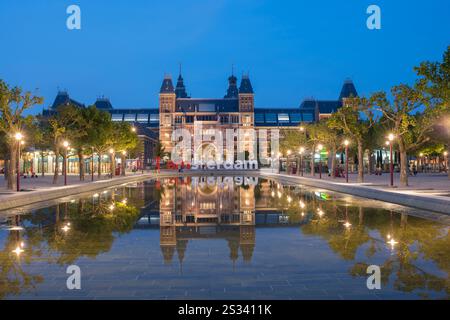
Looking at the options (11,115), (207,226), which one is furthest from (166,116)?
(207,226)

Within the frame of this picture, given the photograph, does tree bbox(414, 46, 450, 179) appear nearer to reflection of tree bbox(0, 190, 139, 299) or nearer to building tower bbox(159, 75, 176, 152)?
reflection of tree bbox(0, 190, 139, 299)

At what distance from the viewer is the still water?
274 inches

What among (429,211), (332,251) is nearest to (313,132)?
(429,211)

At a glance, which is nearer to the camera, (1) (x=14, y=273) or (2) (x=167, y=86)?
(1) (x=14, y=273)

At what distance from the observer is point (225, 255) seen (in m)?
9.57

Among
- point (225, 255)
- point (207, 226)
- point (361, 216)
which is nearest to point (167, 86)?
point (361, 216)

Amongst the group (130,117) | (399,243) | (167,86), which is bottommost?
(399,243)

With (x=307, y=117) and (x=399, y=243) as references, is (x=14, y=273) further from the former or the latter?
(x=307, y=117)

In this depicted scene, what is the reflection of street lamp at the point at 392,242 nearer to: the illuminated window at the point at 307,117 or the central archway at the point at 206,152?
the central archway at the point at 206,152

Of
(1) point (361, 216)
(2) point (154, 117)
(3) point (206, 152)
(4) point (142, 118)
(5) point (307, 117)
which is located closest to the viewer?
(1) point (361, 216)

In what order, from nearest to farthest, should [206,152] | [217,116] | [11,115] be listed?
[11,115] → [206,152] → [217,116]

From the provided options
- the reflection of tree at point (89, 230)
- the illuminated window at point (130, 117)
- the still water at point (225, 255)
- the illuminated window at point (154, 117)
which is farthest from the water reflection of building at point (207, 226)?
the illuminated window at point (154, 117)

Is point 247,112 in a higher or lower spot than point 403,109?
higher

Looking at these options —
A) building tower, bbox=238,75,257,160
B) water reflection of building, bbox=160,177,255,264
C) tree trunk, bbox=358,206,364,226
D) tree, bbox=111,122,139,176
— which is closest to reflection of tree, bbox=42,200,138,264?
water reflection of building, bbox=160,177,255,264
